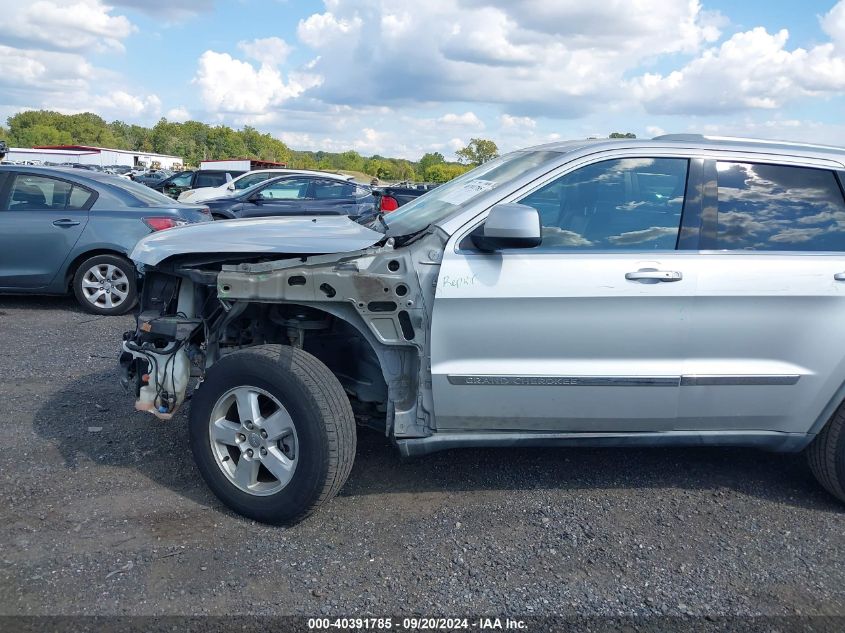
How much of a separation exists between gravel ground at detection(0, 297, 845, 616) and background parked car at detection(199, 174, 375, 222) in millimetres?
9508

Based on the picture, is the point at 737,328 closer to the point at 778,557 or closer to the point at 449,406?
the point at 778,557

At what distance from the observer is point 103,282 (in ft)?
26.5

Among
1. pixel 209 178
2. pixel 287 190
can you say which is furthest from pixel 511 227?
pixel 209 178

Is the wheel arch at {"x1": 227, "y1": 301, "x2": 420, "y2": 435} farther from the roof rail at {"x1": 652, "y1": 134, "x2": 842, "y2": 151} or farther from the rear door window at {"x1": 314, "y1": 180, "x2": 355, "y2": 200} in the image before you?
the rear door window at {"x1": 314, "y1": 180, "x2": 355, "y2": 200}

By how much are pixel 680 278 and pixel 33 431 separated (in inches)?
151

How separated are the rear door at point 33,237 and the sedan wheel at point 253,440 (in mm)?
5152

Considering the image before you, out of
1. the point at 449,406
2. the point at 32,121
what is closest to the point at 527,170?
the point at 449,406

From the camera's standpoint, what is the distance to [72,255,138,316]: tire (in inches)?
316

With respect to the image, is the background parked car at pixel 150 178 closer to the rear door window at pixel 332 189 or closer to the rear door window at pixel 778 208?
the rear door window at pixel 332 189

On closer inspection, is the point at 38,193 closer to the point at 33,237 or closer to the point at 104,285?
the point at 33,237

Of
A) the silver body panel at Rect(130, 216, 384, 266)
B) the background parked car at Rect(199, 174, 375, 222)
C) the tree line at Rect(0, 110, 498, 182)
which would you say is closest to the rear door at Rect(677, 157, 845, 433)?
the silver body panel at Rect(130, 216, 384, 266)

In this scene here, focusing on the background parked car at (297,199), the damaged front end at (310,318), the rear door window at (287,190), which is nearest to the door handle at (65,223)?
the damaged front end at (310,318)

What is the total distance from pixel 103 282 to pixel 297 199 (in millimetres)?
6977

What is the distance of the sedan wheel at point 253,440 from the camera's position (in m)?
3.57
